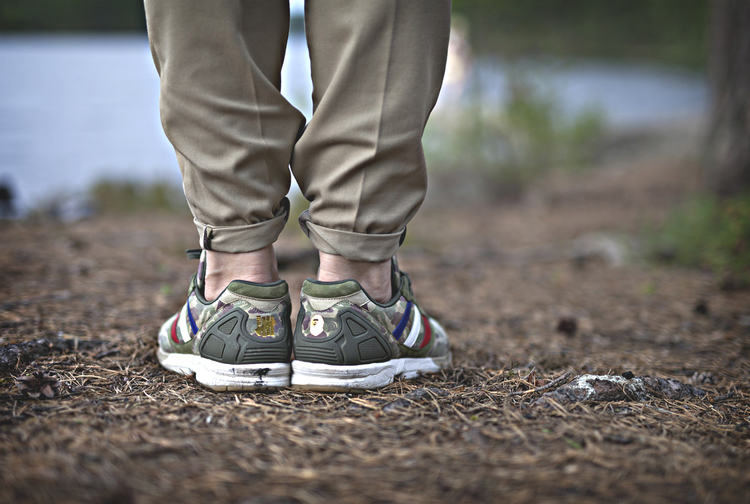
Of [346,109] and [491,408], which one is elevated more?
[346,109]

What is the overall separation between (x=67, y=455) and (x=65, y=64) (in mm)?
28706

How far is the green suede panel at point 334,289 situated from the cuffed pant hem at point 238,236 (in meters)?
0.15

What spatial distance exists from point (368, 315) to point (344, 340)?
9cm

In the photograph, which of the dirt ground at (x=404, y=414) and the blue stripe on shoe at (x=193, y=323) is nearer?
the dirt ground at (x=404, y=414)

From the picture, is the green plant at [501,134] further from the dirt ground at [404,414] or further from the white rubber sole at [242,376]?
the white rubber sole at [242,376]

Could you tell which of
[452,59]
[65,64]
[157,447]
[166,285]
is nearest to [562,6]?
[452,59]

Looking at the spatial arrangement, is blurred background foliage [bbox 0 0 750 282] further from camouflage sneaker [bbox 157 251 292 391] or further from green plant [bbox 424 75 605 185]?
camouflage sneaker [bbox 157 251 292 391]

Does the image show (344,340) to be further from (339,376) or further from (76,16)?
(76,16)

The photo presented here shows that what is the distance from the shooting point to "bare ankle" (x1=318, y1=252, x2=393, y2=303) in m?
1.19

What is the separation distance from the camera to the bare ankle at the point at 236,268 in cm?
117

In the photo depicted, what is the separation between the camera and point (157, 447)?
0.85 metres

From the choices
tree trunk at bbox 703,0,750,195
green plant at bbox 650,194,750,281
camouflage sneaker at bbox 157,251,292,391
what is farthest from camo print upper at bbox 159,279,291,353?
tree trunk at bbox 703,0,750,195

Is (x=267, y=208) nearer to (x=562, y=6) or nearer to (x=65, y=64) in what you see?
(x=562, y=6)

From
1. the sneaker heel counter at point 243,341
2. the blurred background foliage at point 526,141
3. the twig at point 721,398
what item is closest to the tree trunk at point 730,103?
the blurred background foliage at point 526,141
